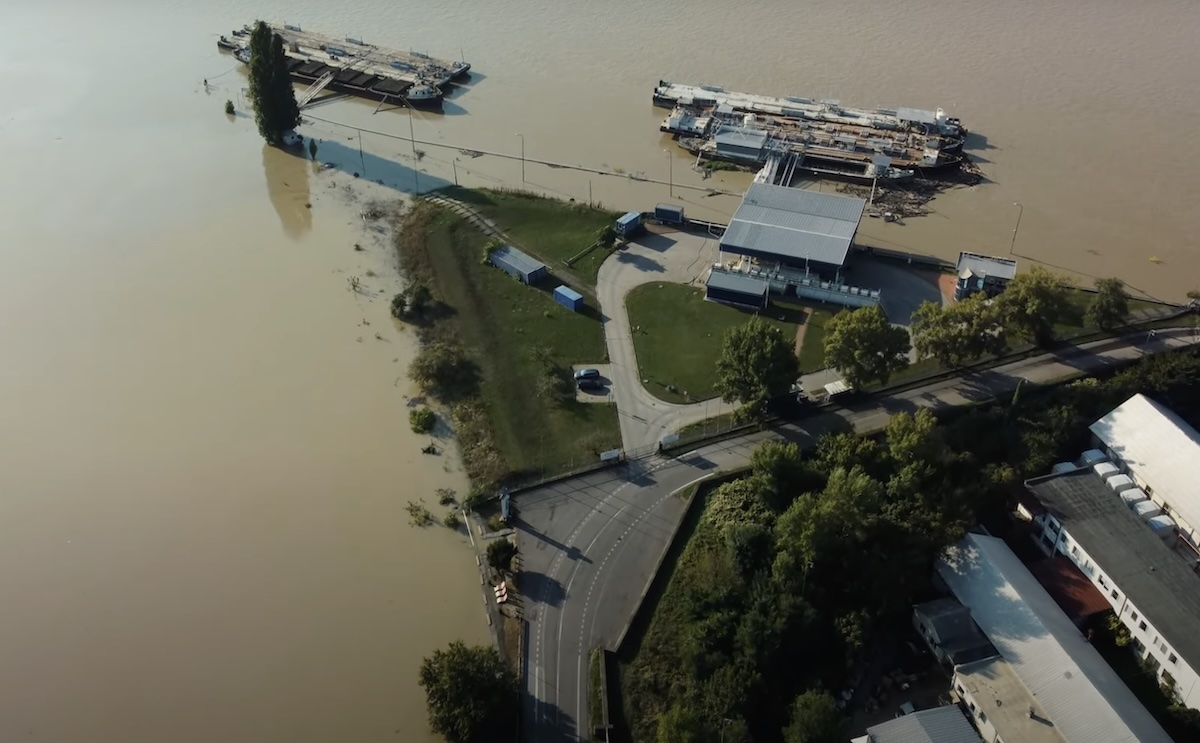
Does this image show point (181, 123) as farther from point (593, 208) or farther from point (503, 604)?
point (503, 604)

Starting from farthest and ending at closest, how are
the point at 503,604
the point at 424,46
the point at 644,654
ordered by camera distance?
1. the point at 424,46
2. the point at 503,604
3. the point at 644,654

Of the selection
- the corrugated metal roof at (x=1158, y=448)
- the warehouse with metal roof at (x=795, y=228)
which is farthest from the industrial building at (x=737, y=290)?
the corrugated metal roof at (x=1158, y=448)

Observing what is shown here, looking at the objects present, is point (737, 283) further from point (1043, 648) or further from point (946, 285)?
point (1043, 648)

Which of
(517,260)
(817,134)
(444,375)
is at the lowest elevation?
(444,375)

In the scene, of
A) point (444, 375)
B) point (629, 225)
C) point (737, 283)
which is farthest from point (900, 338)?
point (444, 375)

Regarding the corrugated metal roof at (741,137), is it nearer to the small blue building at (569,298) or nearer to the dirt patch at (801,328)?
the dirt patch at (801,328)

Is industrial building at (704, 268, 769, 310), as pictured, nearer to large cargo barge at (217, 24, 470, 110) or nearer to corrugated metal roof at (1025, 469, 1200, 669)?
corrugated metal roof at (1025, 469, 1200, 669)

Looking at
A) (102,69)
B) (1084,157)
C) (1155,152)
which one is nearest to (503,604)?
(1084,157)
